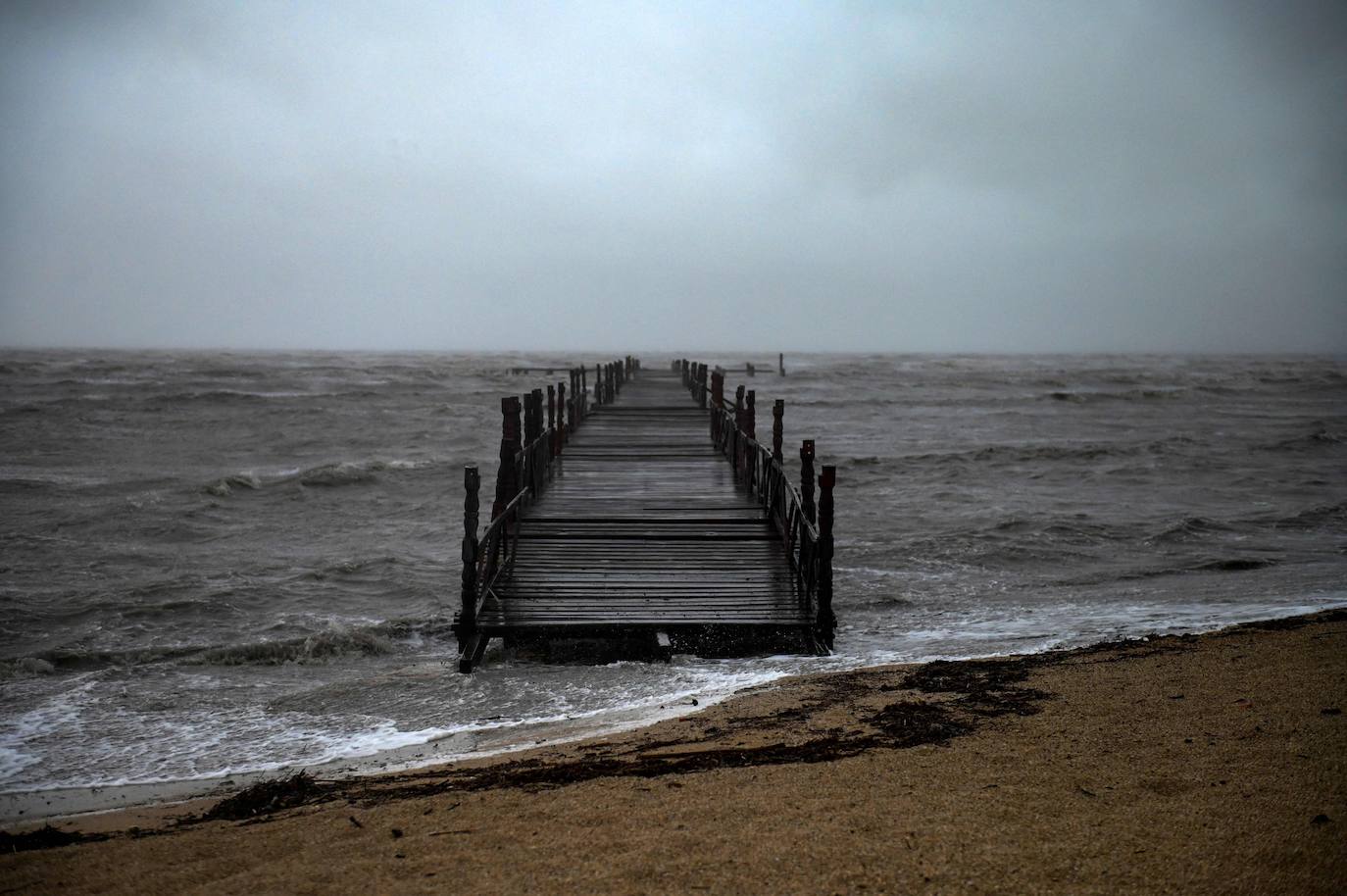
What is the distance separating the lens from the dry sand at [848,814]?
3.90 metres

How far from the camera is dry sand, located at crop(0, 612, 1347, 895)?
3900 millimetres

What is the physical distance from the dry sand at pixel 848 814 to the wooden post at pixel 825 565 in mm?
2424

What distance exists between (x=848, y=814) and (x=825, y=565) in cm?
473

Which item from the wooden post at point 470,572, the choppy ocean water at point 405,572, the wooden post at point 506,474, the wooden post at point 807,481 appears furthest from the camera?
the wooden post at point 506,474

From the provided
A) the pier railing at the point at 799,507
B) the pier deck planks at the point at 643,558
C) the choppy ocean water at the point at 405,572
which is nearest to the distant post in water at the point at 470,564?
the pier deck planks at the point at 643,558

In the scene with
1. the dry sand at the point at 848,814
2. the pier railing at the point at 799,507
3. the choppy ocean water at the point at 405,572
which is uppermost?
the pier railing at the point at 799,507

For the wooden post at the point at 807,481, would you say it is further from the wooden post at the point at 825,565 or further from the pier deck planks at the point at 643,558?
the wooden post at the point at 825,565

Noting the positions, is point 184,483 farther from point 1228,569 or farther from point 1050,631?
point 1228,569

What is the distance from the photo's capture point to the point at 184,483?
2250 cm

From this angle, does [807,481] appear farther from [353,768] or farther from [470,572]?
[353,768]

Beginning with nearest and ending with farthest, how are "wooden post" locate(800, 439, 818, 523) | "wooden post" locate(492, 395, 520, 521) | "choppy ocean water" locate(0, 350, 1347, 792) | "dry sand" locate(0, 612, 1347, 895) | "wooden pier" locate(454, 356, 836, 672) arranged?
"dry sand" locate(0, 612, 1347, 895)
"choppy ocean water" locate(0, 350, 1347, 792)
"wooden pier" locate(454, 356, 836, 672)
"wooden post" locate(800, 439, 818, 523)
"wooden post" locate(492, 395, 520, 521)

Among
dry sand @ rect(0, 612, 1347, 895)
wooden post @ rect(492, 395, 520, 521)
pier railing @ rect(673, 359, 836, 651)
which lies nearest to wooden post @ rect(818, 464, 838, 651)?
pier railing @ rect(673, 359, 836, 651)

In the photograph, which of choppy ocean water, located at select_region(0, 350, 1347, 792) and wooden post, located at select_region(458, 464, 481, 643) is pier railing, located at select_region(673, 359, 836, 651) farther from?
wooden post, located at select_region(458, 464, 481, 643)

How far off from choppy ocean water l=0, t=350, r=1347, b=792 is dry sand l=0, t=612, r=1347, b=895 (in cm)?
164
